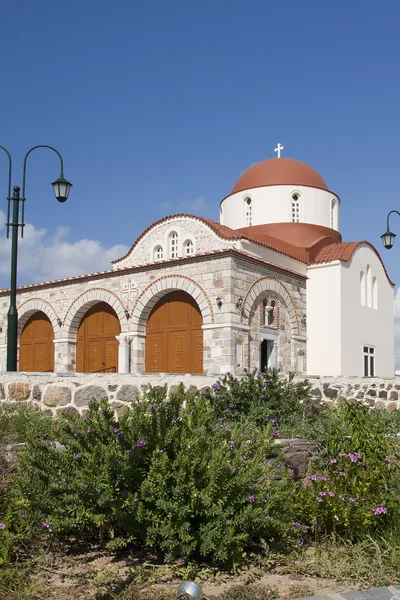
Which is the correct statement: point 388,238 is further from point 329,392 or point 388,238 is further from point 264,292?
point 329,392

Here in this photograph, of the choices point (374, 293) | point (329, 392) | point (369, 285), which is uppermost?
point (369, 285)

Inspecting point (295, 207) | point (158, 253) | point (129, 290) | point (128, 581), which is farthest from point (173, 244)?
point (128, 581)

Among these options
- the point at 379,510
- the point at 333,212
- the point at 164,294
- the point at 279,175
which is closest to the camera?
the point at 379,510

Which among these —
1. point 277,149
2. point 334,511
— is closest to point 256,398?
point 334,511

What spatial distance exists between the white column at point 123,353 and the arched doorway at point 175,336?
2.14ft

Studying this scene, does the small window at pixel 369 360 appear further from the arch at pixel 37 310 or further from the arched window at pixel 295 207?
the arch at pixel 37 310

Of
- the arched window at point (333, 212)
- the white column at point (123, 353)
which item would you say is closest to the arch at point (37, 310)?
the white column at point (123, 353)

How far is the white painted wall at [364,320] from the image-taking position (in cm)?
2051

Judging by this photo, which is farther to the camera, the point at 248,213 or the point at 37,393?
the point at 248,213

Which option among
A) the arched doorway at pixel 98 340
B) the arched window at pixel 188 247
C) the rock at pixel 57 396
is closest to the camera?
the rock at pixel 57 396

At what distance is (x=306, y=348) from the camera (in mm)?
19719

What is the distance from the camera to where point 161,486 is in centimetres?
423

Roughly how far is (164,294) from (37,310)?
590 cm

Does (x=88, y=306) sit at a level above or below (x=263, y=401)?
above
